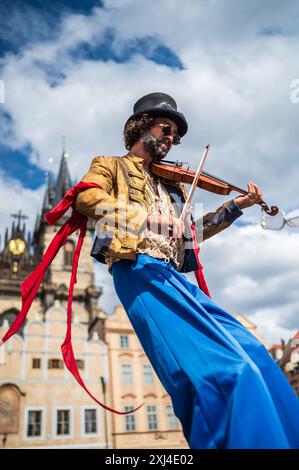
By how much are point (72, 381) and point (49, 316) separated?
4.78m

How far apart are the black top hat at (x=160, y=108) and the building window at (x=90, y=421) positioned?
978 inches

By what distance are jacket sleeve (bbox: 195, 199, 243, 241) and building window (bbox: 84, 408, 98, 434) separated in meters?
24.4

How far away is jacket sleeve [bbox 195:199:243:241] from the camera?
119 inches

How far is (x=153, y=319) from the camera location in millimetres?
2262

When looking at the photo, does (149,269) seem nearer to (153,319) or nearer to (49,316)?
(153,319)

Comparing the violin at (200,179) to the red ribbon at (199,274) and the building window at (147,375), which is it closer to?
the red ribbon at (199,274)

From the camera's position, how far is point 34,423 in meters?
23.6

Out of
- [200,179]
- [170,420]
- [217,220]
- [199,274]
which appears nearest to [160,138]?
[200,179]

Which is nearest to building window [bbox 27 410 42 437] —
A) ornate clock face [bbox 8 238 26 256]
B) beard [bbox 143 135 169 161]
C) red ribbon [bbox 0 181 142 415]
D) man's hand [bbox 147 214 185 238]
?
red ribbon [bbox 0 181 142 415]

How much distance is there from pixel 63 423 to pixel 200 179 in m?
24.7

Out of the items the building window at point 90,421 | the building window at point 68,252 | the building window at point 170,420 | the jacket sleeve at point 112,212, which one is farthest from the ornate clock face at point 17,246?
the jacket sleeve at point 112,212

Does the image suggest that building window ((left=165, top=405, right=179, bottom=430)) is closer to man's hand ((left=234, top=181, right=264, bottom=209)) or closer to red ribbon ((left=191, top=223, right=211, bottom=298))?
red ribbon ((left=191, top=223, right=211, bottom=298))

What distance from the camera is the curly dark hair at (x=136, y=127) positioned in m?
3.00
